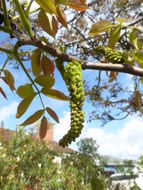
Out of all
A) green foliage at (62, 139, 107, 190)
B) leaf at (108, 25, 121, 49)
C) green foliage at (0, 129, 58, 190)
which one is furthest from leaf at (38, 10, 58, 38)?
green foliage at (62, 139, 107, 190)

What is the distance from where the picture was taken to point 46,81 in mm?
439

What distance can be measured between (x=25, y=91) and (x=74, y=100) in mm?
125

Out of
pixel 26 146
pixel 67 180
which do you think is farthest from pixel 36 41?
pixel 26 146

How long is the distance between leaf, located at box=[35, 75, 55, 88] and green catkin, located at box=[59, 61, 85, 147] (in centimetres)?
7

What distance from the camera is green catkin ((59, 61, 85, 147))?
0.33m

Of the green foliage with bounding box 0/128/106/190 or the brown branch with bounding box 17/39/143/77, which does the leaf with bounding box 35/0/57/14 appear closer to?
the brown branch with bounding box 17/39/143/77

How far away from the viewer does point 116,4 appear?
3.45 m

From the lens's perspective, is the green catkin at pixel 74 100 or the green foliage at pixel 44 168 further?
the green foliage at pixel 44 168

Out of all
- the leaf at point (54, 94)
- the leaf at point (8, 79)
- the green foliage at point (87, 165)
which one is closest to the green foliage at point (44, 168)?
the green foliage at point (87, 165)

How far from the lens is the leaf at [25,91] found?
1.43 feet

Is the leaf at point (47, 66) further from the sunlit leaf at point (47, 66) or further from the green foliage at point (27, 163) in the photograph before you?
the green foliage at point (27, 163)

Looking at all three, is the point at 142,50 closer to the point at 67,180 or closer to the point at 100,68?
the point at 100,68

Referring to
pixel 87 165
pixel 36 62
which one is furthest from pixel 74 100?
pixel 87 165

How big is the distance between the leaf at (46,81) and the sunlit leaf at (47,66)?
2.9 inches
